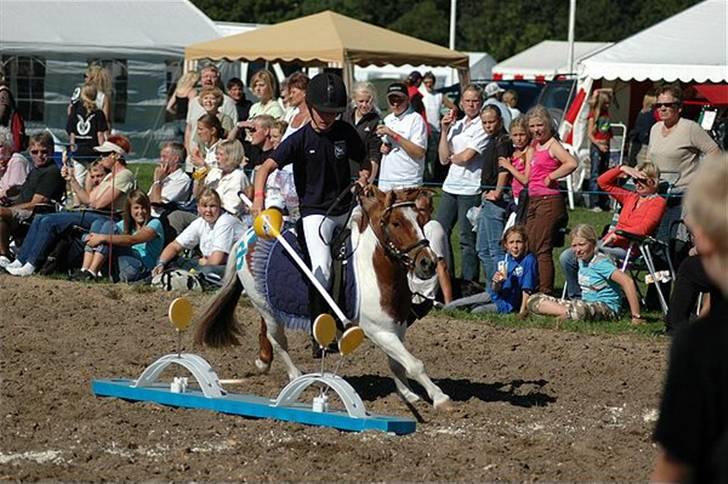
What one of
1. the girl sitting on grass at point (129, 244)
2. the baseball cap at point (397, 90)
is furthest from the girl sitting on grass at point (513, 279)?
the girl sitting on grass at point (129, 244)

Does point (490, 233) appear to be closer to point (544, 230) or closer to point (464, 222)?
point (464, 222)

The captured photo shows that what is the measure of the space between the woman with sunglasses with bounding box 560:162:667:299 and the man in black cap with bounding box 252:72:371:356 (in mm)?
4240

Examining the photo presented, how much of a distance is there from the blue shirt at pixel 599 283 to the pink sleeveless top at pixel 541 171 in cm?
81

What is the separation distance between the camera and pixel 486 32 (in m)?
62.4

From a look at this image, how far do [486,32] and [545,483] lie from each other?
57.0 m

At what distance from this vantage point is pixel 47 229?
14070 millimetres

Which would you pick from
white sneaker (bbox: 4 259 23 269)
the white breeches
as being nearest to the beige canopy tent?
white sneaker (bbox: 4 259 23 269)

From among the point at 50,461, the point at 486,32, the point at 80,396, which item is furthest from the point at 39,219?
the point at 486,32

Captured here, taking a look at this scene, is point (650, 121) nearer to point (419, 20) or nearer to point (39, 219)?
point (39, 219)

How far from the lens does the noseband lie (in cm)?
822

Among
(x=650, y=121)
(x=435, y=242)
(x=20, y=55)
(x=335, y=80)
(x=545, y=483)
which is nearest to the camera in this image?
(x=545, y=483)

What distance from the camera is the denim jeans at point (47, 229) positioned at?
1411 cm

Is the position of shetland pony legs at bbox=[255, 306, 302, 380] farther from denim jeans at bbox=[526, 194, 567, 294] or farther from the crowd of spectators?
denim jeans at bbox=[526, 194, 567, 294]

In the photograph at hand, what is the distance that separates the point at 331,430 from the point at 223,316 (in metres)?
1.78
